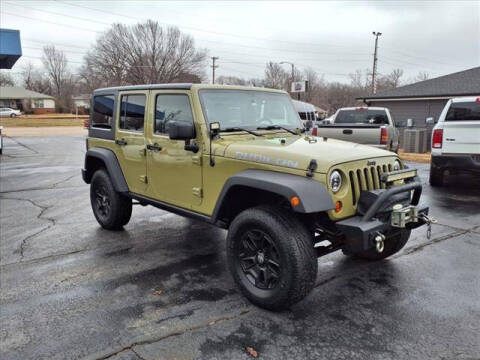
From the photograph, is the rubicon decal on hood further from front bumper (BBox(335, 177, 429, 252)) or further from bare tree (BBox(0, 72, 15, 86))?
bare tree (BBox(0, 72, 15, 86))

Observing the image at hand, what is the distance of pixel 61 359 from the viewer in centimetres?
277

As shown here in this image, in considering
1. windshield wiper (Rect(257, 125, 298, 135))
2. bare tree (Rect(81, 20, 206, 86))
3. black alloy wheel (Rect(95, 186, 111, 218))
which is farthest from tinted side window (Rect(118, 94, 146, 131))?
bare tree (Rect(81, 20, 206, 86))

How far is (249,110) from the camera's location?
14.8 feet

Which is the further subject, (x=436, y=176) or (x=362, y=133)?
(x=362, y=133)

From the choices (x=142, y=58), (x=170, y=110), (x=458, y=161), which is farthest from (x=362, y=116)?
(x=142, y=58)

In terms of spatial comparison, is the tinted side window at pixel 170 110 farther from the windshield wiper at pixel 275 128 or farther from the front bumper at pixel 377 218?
the front bumper at pixel 377 218

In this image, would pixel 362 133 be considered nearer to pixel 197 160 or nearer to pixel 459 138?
pixel 459 138

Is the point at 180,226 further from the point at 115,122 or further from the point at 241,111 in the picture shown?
the point at 241,111

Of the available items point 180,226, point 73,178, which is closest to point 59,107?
point 73,178

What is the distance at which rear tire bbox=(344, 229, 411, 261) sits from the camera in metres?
4.32

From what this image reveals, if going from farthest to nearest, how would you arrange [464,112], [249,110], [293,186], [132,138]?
1. [464,112]
2. [132,138]
3. [249,110]
4. [293,186]

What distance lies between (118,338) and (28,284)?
5.05ft

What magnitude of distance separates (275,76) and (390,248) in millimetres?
69246

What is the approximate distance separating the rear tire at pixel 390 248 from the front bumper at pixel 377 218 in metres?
0.72
